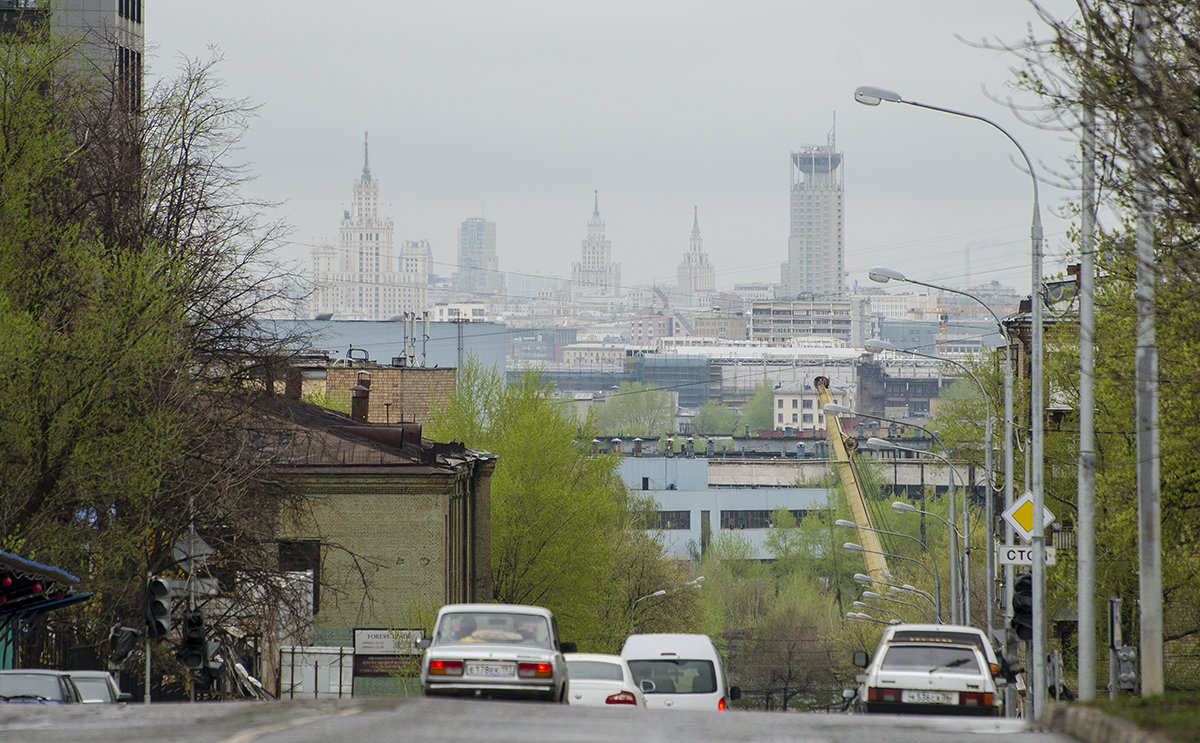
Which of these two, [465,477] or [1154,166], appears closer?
[1154,166]

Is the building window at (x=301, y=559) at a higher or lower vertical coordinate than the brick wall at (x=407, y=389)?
lower

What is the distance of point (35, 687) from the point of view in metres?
19.0

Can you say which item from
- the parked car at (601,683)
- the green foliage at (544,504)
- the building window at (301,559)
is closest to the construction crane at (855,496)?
the green foliage at (544,504)

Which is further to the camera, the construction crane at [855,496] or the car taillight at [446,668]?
the construction crane at [855,496]

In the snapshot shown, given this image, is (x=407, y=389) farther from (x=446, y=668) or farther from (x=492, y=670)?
(x=492, y=670)

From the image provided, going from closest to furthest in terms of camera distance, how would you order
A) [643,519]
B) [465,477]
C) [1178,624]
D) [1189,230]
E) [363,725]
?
1. [363,725]
2. [1189,230]
3. [1178,624]
4. [465,477]
5. [643,519]

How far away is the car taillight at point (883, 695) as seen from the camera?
1894cm

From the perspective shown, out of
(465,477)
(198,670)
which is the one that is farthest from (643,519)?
(198,670)

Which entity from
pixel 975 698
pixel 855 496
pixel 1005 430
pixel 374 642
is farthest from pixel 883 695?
pixel 855 496

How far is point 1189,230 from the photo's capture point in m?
13.8

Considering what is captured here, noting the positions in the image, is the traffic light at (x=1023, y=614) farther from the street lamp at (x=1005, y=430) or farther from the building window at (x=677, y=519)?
the building window at (x=677, y=519)

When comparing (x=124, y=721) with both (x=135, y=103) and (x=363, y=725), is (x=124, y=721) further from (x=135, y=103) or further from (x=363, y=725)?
(x=135, y=103)

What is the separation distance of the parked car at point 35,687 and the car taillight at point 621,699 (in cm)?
620

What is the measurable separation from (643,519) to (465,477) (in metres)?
32.8
